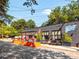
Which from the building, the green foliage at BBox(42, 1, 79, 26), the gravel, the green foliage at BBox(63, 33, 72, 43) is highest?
the green foliage at BBox(42, 1, 79, 26)

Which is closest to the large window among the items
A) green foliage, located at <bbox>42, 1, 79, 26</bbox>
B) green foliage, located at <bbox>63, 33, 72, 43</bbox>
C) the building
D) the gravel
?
the building

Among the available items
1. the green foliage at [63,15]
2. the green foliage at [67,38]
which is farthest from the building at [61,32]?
the green foliage at [63,15]

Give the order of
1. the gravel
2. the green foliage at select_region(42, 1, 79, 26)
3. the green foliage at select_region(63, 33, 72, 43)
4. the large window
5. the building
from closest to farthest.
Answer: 1. the gravel
2. the green foliage at select_region(63, 33, 72, 43)
3. the building
4. the large window
5. the green foliage at select_region(42, 1, 79, 26)

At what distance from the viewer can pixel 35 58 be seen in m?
17.6

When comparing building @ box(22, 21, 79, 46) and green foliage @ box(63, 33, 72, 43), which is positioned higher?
building @ box(22, 21, 79, 46)

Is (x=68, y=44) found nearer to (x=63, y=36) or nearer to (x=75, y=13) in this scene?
(x=63, y=36)

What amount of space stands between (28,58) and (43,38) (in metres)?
38.7

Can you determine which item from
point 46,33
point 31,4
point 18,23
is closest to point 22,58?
point 31,4

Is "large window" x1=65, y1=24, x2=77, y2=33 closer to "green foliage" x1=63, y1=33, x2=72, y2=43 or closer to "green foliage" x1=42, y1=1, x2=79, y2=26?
"green foliage" x1=63, y1=33, x2=72, y2=43

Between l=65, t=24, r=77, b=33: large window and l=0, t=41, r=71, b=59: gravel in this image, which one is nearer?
l=0, t=41, r=71, b=59: gravel

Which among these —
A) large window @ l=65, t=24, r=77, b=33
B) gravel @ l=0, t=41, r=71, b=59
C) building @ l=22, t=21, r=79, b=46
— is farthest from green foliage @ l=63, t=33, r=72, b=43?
gravel @ l=0, t=41, r=71, b=59

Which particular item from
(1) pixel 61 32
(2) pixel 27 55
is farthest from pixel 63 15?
(2) pixel 27 55

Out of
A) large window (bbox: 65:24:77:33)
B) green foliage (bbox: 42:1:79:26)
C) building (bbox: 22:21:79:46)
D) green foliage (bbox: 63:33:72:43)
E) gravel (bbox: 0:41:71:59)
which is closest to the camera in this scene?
gravel (bbox: 0:41:71:59)

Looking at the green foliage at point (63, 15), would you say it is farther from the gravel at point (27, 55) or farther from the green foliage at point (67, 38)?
the gravel at point (27, 55)
